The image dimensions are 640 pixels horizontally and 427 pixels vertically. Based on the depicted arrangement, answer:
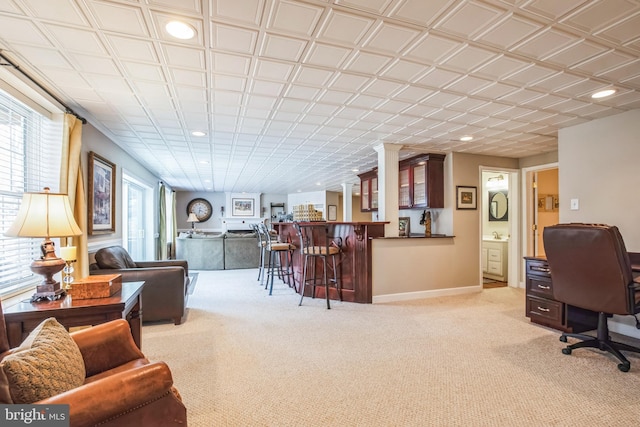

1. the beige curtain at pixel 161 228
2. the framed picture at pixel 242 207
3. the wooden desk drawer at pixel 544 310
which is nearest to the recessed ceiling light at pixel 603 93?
the wooden desk drawer at pixel 544 310

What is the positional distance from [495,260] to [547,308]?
2.84 m

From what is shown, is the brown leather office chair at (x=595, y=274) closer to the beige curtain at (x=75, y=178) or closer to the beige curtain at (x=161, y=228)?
the beige curtain at (x=75, y=178)

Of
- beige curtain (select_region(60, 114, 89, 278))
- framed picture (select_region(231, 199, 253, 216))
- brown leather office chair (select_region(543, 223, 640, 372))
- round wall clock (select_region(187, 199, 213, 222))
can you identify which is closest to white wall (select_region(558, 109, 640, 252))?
brown leather office chair (select_region(543, 223, 640, 372))

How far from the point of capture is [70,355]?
1.20 meters

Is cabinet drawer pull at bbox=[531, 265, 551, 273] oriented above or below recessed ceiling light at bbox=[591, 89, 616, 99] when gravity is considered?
below

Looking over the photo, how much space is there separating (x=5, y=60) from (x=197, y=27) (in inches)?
54.7

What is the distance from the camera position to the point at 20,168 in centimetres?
243

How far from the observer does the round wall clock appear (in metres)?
11.3

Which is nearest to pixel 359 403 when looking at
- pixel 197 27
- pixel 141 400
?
pixel 141 400

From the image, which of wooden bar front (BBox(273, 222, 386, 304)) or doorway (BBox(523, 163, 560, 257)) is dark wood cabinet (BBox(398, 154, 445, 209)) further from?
doorway (BBox(523, 163, 560, 257))

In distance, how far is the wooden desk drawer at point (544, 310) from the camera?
316 cm

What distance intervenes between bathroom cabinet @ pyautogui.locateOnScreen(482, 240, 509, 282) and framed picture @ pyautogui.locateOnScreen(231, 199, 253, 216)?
8222mm

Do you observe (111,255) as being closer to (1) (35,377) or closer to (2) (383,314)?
(1) (35,377)

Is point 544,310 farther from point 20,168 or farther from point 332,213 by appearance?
point 332,213
